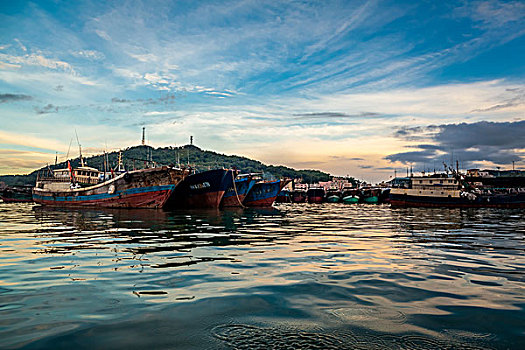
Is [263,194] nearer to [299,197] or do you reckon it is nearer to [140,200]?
[140,200]

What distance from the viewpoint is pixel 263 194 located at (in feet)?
159

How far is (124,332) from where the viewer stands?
3850 millimetres

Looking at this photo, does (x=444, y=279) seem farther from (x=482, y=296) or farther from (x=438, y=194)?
(x=438, y=194)

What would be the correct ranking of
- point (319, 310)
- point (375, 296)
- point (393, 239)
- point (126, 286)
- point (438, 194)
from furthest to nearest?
point (438, 194) → point (393, 239) → point (126, 286) → point (375, 296) → point (319, 310)

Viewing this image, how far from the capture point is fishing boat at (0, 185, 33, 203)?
6507 cm

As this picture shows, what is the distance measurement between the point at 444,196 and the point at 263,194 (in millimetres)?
23165

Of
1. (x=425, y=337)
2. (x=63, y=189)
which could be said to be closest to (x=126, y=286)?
(x=425, y=337)

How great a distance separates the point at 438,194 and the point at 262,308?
4810cm

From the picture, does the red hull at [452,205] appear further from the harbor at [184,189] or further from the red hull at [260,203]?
the red hull at [260,203]

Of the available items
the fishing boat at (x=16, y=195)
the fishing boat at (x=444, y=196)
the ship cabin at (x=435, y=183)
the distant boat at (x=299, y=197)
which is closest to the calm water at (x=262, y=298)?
the fishing boat at (x=444, y=196)

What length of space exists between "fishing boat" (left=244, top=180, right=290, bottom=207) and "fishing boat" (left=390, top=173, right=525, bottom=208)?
53.7 ft

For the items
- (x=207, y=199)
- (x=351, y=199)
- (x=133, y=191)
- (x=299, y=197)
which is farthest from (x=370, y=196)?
(x=133, y=191)

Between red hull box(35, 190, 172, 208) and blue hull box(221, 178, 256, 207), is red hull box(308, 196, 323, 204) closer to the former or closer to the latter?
blue hull box(221, 178, 256, 207)

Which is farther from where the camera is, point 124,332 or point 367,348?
point 124,332
